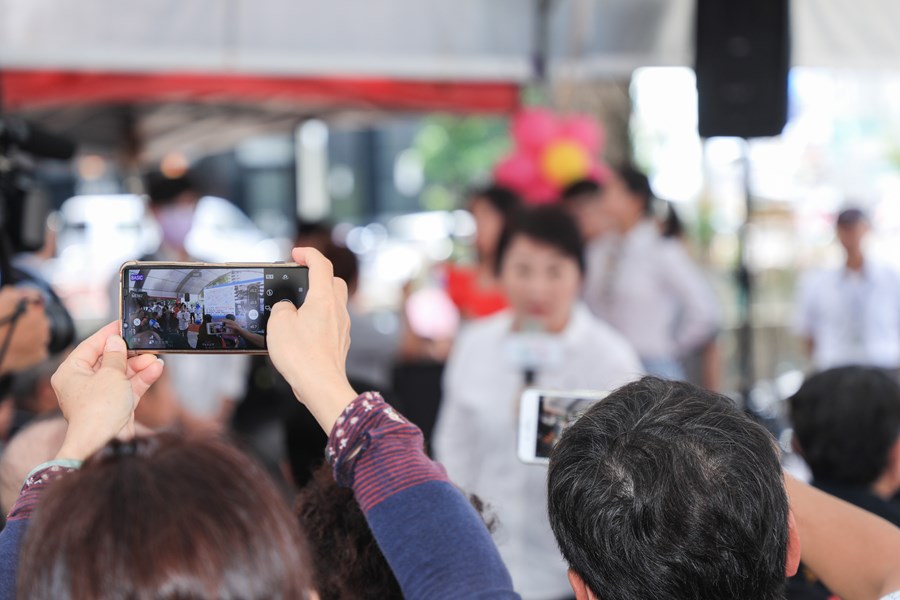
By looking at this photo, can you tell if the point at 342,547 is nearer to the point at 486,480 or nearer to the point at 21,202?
the point at 486,480

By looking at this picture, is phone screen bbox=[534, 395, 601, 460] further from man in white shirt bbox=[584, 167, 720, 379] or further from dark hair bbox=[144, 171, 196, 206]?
dark hair bbox=[144, 171, 196, 206]

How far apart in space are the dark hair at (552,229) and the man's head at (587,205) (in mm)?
1431

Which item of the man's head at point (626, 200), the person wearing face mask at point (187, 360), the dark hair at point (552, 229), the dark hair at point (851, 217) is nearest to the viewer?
the dark hair at point (552, 229)

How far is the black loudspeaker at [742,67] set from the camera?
11.5ft

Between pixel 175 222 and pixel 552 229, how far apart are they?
6.38 ft

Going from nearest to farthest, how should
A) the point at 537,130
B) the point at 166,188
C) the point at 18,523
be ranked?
the point at 18,523, the point at 166,188, the point at 537,130

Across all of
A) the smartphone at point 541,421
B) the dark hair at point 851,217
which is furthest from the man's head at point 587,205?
the smartphone at point 541,421

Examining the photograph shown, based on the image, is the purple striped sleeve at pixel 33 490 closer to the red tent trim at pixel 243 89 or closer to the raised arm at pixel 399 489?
the raised arm at pixel 399 489

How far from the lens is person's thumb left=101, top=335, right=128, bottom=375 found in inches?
38.9

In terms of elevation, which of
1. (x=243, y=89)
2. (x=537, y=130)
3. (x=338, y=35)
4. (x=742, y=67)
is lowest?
(x=537, y=130)

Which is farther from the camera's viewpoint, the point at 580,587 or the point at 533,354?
the point at 533,354

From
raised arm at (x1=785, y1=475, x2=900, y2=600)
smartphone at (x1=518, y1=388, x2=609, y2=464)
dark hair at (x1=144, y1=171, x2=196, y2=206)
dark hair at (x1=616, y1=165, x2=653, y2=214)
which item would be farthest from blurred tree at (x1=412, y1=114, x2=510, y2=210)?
raised arm at (x1=785, y1=475, x2=900, y2=600)

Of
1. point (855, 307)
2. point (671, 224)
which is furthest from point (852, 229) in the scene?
point (671, 224)

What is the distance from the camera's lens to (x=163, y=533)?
0.71 m
